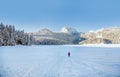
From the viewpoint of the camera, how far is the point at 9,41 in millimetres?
94125

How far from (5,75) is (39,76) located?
6.43ft

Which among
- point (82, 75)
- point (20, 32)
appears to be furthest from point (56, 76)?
point (20, 32)

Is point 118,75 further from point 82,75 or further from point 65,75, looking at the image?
point 65,75

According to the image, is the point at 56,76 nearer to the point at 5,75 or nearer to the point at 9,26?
the point at 5,75

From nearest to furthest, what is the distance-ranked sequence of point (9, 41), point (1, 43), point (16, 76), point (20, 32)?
point (16, 76) < point (1, 43) < point (9, 41) < point (20, 32)

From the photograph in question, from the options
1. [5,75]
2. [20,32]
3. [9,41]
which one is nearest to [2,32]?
[9,41]

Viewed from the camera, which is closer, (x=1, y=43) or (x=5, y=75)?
(x=5, y=75)

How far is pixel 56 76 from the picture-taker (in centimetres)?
1299

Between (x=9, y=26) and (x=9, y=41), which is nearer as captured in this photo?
(x=9, y=41)

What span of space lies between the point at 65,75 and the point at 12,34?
288 feet

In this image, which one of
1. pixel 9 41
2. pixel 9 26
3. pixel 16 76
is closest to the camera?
pixel 16 76

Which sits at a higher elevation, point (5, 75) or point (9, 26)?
point (9, 26)

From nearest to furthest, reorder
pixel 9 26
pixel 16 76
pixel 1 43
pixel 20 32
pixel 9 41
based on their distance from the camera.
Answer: pixel 16 76 → pixel 1 43 → pixel 9 41 → pixel 9 26 → pixel 20 32

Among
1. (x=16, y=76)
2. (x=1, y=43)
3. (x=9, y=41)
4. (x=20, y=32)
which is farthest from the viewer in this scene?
(x=20, y=32)
